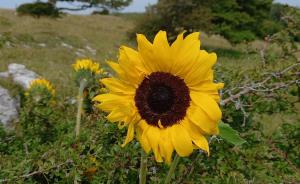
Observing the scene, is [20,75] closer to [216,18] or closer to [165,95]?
[165,95]

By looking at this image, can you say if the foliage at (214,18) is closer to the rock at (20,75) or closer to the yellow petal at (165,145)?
the rock at (20,75)

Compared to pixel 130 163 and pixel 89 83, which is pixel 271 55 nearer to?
pixel 89 83

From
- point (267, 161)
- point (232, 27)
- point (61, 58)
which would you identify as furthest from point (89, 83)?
point (232, 27)

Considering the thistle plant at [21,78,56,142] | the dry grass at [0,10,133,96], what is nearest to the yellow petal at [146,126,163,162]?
the thistle plant at [21,78,56,142]

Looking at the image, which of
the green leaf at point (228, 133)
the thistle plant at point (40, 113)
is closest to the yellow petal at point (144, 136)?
the green leaf at point (228, 133)

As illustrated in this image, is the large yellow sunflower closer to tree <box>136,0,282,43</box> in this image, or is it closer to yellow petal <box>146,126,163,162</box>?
yellow petal <box>146,126,163,162</box>

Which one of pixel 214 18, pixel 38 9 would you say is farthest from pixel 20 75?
pixel 38 9
